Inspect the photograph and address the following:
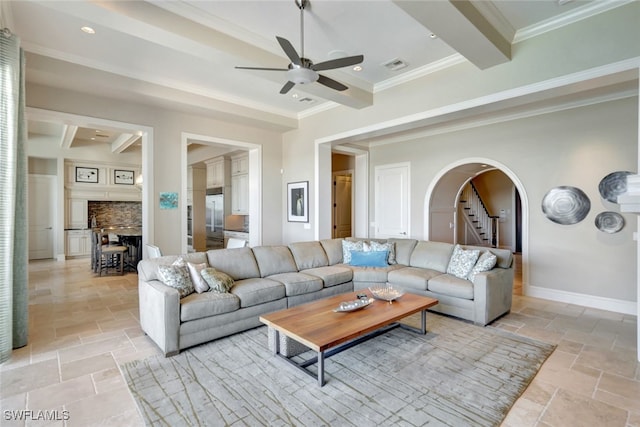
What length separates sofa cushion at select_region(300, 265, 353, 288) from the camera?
434 cm

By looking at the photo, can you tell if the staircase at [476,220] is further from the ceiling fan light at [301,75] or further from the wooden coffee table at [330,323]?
the ceiling fan light at [301,75]

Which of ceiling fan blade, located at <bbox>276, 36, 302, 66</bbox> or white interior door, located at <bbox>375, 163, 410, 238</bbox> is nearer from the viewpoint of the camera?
ceiling fan blade, located at <bbox>276, 36, 302, 66</bbox>

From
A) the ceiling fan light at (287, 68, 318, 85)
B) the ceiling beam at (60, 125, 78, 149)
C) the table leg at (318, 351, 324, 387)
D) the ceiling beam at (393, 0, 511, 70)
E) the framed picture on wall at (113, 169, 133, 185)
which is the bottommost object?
the table leg at (318, 351, 324, 387)

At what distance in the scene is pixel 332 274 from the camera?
443 centimetres

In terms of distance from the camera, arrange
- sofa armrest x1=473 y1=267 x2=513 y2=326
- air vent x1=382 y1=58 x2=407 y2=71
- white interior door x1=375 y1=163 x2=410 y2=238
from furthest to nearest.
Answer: white interior door x1=375 y1=163 x2=410 y2=238 → air vent x1=382 y1=58 x2=407 y2=71 → sofa armrest x1=473 y1=267 x2=513 y2=326

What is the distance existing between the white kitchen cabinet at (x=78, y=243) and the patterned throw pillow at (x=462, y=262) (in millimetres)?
9391

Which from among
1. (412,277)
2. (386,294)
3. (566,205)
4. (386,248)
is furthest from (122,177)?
(566,205)

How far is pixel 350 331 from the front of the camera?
2.54 metres

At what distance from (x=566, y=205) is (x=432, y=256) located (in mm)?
2142

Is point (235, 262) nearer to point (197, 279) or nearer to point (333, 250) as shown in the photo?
point (197, 279)

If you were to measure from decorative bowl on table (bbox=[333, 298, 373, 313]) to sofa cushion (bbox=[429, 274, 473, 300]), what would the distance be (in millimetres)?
1330

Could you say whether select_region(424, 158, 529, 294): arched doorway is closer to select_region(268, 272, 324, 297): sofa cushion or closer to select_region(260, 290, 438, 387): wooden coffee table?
select_region(268, 272, 324, 297): sofa cushion

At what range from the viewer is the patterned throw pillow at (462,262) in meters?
4.12

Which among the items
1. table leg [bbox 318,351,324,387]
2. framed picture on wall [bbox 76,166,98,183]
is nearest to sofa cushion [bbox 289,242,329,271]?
table leg [bbox 318,351,324,387]
